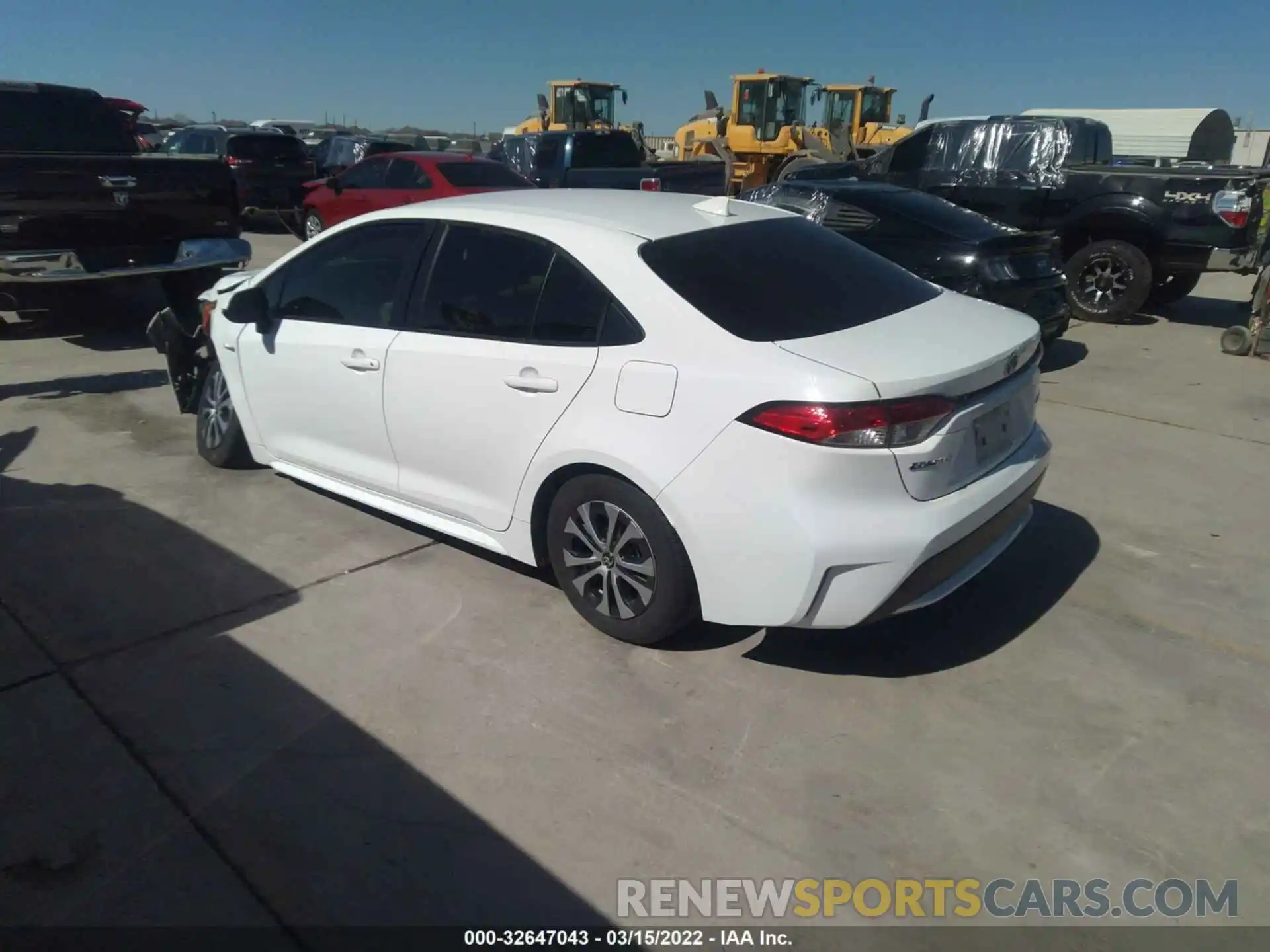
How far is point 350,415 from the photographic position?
4.37 meters

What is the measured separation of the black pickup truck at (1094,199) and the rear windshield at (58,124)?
29.0ft

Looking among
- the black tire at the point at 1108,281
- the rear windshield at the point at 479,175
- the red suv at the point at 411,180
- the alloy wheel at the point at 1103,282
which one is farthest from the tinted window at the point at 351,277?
the rear windshield at the point at 479,175

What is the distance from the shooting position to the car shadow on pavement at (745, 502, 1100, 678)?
3.59 metres

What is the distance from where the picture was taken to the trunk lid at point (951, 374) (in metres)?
3.05

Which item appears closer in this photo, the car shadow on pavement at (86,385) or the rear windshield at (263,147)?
the car shadow on pavement at (86,385)

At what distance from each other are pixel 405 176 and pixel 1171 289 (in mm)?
10079

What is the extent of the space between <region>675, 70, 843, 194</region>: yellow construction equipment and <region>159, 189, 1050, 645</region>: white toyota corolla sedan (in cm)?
1762

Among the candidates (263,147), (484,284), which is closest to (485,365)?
(484,284)

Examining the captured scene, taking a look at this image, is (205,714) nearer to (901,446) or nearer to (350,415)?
(350,415)

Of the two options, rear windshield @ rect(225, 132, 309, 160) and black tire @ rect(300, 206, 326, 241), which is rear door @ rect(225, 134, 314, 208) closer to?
rear windshield @ rect(225, 132, 309, 160)

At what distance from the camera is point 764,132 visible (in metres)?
21.5

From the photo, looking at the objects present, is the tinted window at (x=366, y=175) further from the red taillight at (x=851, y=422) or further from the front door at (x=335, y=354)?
the red taillight at (x=851, y=422)

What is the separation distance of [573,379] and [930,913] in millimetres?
2068

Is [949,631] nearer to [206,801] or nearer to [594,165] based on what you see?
[206,801]
